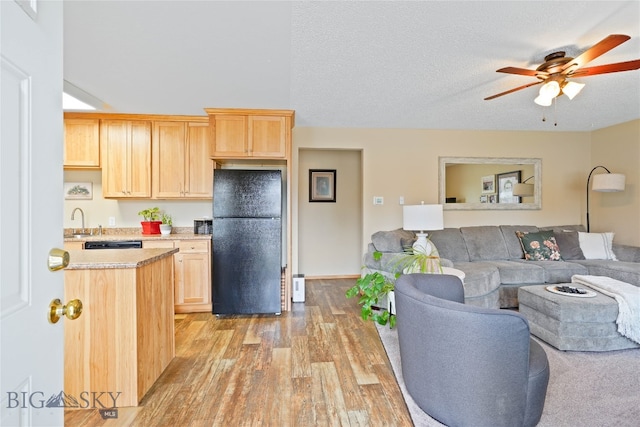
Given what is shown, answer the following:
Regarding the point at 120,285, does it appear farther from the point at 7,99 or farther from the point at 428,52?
the point at 428,52

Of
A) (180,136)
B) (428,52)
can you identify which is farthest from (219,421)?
(180,136)

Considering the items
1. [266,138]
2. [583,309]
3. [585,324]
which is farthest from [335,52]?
[585,324]

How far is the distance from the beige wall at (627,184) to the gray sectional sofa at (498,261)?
49 cm

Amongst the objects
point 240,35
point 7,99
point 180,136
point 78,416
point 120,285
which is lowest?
point 78,416

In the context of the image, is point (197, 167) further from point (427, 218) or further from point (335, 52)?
point (427, 218)

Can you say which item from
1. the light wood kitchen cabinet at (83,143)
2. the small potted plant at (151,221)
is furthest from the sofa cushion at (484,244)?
the light wood kitchen cabinet at (83,143)

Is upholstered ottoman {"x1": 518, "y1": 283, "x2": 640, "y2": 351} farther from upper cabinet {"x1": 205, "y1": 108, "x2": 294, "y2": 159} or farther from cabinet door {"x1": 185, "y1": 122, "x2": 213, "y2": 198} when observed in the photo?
cabinet door {"x1": 185, "y1": 122, "x2": 213, "y2": 198}

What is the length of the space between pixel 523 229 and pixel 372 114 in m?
2.66

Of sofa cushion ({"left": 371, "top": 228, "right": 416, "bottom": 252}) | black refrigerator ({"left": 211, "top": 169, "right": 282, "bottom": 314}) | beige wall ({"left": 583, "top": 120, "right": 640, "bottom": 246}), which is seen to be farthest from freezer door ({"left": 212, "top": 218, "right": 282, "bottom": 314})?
beige wall ({"left": 583, "top": 120, "right": 640, "bottom": 246})

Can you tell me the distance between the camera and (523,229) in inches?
170

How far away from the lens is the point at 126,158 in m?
3.75

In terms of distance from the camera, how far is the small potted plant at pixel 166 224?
3.82 metres

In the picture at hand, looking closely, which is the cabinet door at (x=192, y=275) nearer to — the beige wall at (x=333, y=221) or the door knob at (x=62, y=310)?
the beige wall at (x=333, y=221)

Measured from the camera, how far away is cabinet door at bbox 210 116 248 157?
3568 mm
